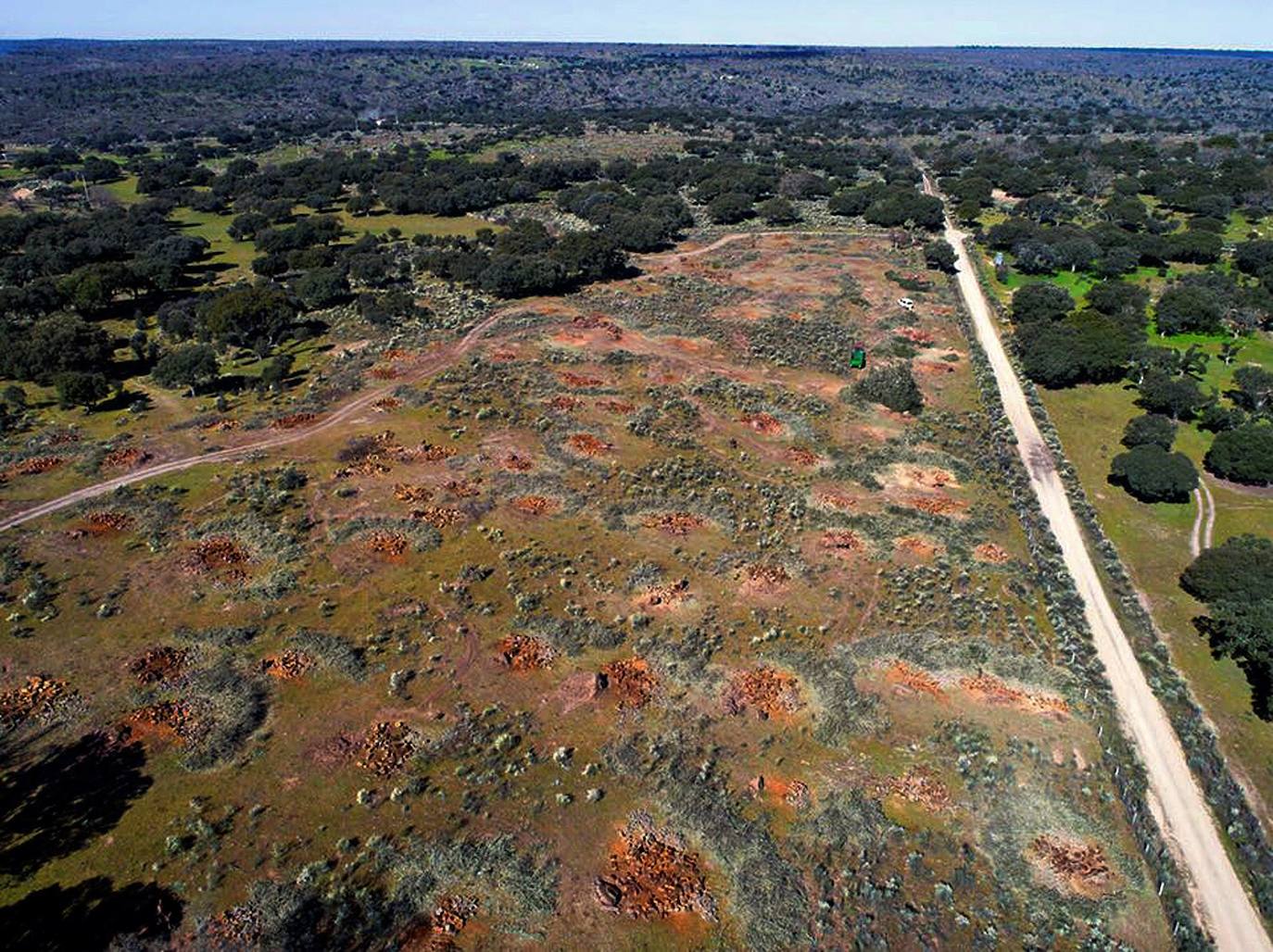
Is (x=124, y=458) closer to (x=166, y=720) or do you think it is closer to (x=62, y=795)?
(x=166, y=720)

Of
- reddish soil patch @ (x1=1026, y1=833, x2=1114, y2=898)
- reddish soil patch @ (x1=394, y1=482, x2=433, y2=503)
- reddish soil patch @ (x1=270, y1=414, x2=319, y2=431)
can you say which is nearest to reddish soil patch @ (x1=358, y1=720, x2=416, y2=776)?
reddish soil patch @ (x1=394, y1=482, x2=433, y2=503)

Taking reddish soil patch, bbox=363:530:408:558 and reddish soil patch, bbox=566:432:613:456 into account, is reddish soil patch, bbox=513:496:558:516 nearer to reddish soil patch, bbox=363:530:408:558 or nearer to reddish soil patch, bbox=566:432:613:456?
reddish soil patch, bbox=566:432:613:456

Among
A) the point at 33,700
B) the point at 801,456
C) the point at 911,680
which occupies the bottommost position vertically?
the point at 911,680

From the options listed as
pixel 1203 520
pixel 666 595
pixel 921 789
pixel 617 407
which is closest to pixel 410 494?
pixel 666 595

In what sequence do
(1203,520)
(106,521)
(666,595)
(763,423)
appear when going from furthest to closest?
(763,423), (1203,520), (106,521), (666,595)

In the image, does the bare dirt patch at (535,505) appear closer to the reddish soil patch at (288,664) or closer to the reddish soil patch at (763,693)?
the reddish soil patch at (288,664)

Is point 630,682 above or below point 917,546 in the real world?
above
